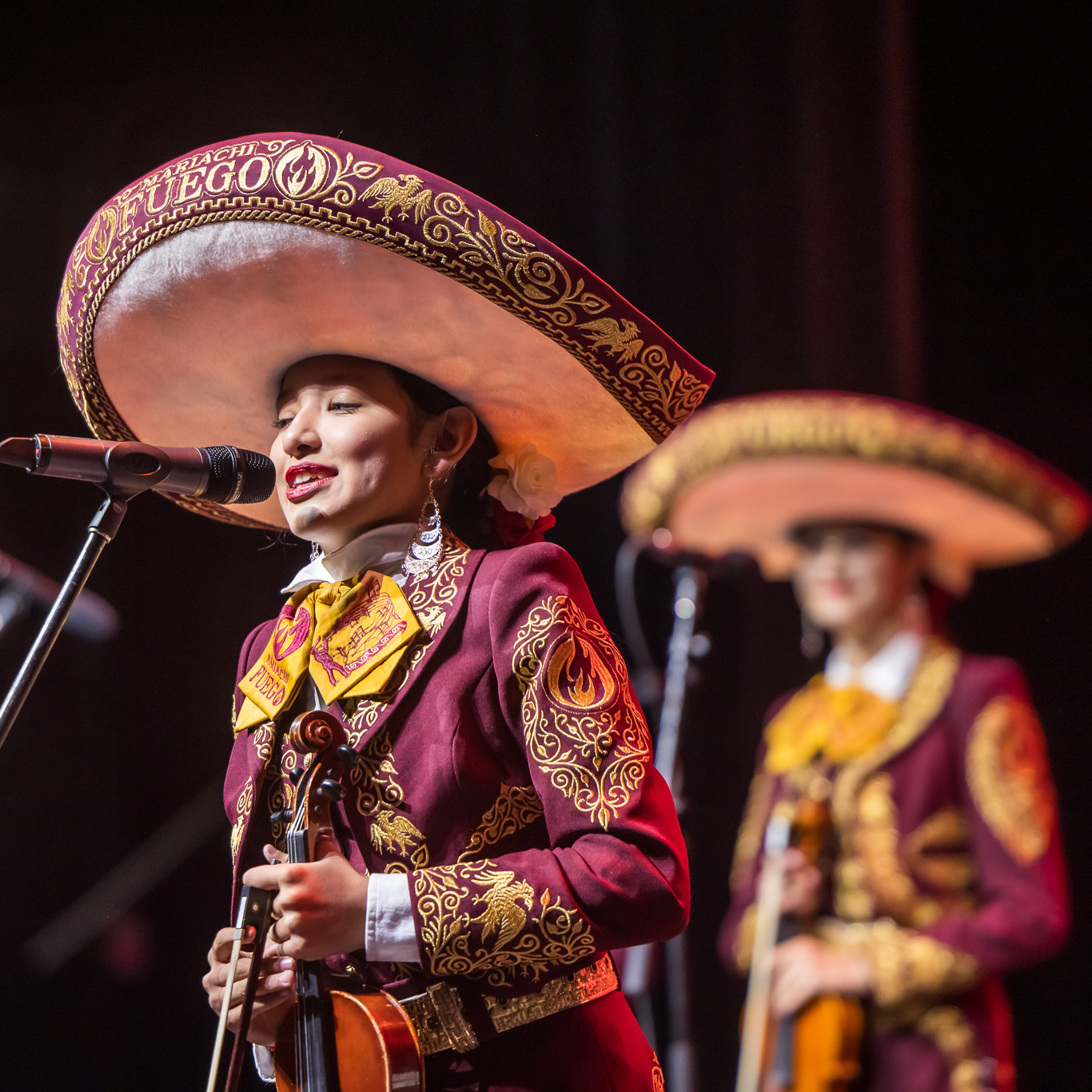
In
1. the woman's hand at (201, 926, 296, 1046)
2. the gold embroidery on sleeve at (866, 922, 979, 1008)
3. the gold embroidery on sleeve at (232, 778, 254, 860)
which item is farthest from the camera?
the gold embroidery on sleeve at (866, 922, 979, 1008)

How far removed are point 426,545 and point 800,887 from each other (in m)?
0.74

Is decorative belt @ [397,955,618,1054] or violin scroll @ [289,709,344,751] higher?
violin scroll @ [289,709,344,751]

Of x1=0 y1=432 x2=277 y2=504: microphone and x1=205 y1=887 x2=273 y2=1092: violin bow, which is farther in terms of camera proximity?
x1=0 y1=432 x2=277 y2=504: microphone

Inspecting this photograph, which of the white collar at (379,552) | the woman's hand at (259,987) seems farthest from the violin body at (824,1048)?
the white collar at (379,552)

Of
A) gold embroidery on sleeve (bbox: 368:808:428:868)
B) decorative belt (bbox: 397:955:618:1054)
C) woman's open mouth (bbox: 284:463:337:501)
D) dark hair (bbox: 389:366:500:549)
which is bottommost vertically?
decorative belt (bbox: 397:955:618:1054)

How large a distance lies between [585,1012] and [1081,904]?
3.09ft

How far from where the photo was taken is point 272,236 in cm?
145

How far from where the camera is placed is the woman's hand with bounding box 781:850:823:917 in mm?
1707

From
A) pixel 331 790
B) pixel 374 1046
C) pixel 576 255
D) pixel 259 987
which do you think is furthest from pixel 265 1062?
pixel 576 255

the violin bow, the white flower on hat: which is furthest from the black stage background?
the violin bow

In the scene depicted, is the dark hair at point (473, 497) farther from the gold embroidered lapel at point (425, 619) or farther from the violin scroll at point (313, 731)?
the violin scroll at point (313, 731)

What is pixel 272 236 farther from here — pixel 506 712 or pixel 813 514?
pixel 813 514

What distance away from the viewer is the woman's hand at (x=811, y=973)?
1631mm

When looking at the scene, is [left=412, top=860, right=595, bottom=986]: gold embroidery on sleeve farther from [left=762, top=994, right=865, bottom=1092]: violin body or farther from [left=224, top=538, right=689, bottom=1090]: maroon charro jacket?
[left=762, top=994, right=865, bottom=1092]: violin body
